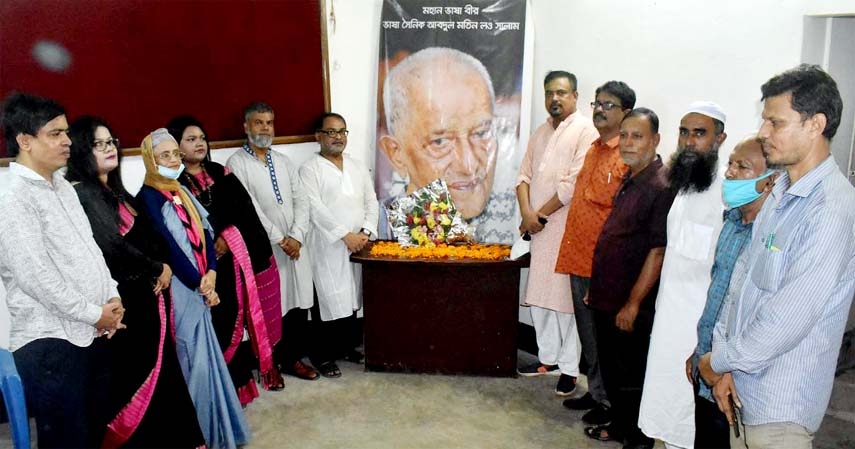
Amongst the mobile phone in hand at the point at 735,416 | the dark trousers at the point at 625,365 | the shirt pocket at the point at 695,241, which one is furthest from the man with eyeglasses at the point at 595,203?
the mobile phone in hand at the point at 735,416

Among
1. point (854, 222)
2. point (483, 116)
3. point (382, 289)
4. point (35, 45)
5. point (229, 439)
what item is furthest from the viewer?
point (483, 116)

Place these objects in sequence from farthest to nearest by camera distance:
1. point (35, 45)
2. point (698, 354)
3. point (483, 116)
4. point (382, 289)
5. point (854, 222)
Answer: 1. point (483, 116)
2. point (382, 289)
3. point (35, 45)
4. point (698, 354)
5. point (854, 222)

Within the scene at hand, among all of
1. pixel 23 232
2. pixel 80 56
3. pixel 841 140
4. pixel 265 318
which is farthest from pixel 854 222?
pixel 80 56

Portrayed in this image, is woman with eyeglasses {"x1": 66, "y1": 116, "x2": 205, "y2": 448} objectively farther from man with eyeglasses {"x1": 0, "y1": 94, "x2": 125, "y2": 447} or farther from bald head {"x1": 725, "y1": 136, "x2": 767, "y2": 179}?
bald head {"x1": 725, "y1": 136, "x2": 767, "y2": 179}

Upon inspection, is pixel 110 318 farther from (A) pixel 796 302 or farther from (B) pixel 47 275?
(A) pixel 796 302

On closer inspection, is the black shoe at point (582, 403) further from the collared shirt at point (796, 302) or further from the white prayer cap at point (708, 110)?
the collared shirt at point (796, 302)

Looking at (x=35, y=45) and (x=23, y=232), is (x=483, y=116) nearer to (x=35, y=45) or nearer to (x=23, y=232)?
A: (x=35, y=45)

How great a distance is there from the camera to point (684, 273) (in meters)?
2.80

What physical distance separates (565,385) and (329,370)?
58.6 inches

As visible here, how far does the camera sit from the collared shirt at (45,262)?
2.38 m

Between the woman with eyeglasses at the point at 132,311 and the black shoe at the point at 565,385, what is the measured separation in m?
2.10

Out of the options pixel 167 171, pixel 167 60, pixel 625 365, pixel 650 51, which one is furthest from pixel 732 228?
pixel 167 60

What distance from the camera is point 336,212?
14.6ft

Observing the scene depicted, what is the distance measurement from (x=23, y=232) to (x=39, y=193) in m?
0.16
